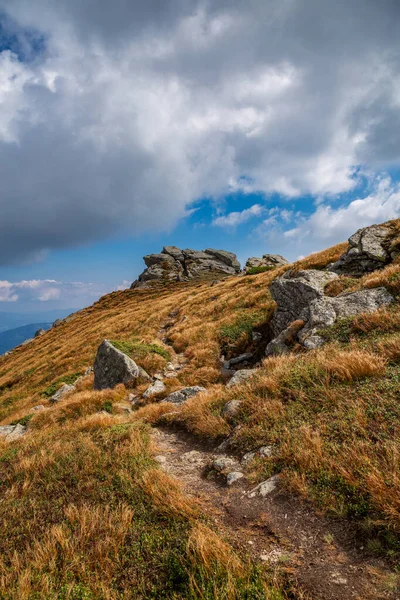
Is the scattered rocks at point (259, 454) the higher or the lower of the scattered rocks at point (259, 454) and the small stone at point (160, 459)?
the higher

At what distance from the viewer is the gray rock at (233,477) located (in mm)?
5582

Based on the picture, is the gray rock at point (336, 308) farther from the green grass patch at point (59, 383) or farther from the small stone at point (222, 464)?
the green grass patch at point (59, 383)

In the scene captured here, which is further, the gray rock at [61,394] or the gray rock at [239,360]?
the gray rock at [61,394]

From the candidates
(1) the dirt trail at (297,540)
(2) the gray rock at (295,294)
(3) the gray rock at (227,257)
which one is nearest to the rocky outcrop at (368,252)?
(2) the gray rock at (295,294)

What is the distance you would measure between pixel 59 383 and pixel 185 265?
268 ft

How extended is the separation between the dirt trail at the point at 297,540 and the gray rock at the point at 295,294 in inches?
412

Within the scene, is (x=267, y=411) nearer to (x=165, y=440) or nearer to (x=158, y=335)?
(x=165, y=440)

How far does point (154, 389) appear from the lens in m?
13.7

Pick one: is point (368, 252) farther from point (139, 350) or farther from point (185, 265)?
point (185, 265)

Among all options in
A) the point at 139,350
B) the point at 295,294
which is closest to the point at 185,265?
the point at 139,350

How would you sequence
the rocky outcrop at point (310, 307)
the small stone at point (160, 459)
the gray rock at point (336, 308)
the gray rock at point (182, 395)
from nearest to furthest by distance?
the small stone at point (160, 459) < the gray rock at point (336, 308) < the rocky outcrop at point (310, 307) < the gray rock at point (182, 395)

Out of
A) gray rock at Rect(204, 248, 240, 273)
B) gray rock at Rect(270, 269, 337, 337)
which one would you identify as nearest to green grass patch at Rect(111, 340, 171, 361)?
gray rock at Rect(270, 269, 337, 337)

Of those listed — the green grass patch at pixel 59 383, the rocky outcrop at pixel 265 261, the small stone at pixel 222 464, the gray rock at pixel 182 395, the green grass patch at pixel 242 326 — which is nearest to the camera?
the small stone at pixel 222 464

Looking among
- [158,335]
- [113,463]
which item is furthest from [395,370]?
[158,335]
